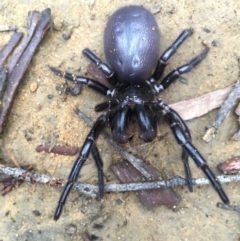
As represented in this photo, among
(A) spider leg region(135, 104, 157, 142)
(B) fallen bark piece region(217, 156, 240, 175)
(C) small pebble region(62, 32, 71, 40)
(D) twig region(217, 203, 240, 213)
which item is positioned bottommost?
(D) twig region(217, 203, 240, 213)

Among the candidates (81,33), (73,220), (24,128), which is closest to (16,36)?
(81,33)

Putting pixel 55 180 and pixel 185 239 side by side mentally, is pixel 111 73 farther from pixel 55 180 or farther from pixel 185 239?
pixel 185 239

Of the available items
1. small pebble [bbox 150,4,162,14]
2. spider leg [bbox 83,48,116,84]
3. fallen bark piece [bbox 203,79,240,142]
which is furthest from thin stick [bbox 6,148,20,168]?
small pebble [bbox 150,4,162,14]

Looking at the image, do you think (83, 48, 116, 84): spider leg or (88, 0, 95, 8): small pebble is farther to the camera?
(88, 0, 95, 8): small pebble

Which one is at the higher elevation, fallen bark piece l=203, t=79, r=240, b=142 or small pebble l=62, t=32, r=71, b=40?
small pebble l=62, t=32, r=71, b=40

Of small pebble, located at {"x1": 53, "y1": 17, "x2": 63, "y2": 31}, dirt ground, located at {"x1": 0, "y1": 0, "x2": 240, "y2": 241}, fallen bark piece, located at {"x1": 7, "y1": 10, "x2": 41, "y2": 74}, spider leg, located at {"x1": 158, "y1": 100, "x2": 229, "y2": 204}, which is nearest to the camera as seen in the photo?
spider leg, located at {"x1": 158, "y1": 100, "x2": 229, "y2": 204}

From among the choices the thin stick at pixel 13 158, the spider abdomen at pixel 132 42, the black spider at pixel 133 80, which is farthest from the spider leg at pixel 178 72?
the thin stick at pixel 13 158

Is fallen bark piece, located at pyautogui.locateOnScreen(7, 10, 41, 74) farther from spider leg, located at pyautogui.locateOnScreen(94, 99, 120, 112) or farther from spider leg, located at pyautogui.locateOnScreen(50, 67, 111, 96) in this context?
spider leg, located at pyautogui.locateOnScreen(94, 99, 120, 112)
